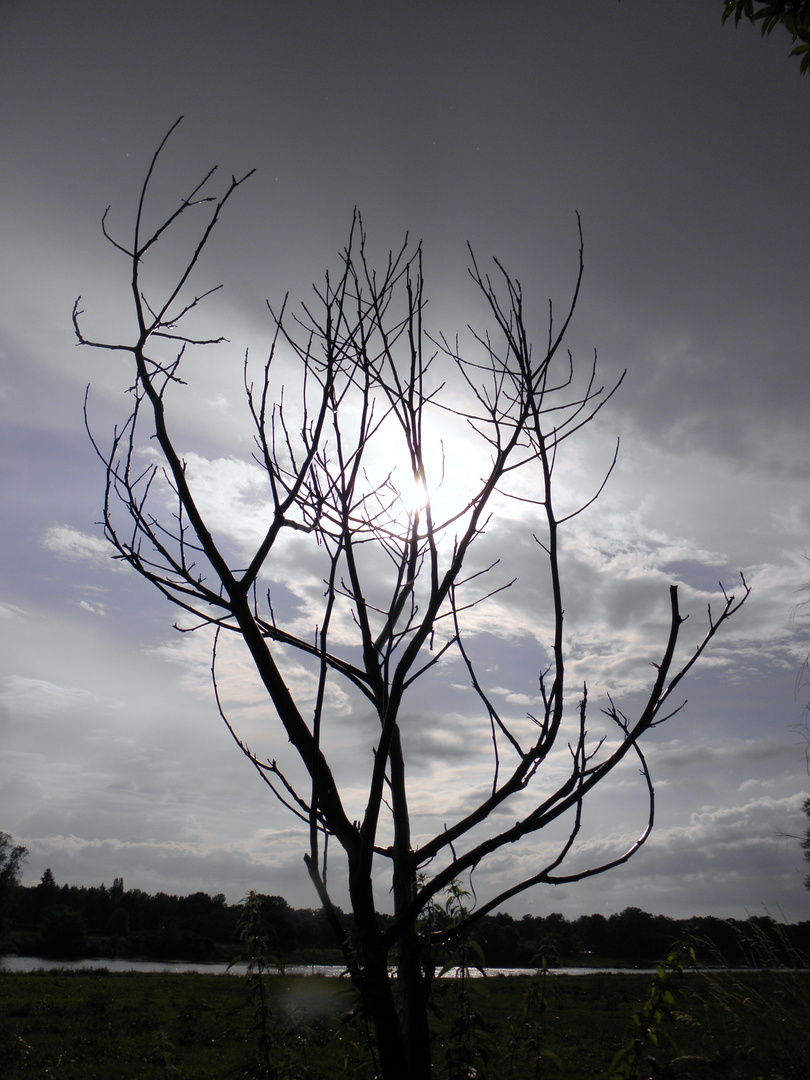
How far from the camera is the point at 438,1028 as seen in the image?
1570cm

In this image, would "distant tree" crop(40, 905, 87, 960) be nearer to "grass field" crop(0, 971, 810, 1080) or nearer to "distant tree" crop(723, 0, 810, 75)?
"grass field" crop(0, 971, 810, 1080)

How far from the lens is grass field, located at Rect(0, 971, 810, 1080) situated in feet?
10.9

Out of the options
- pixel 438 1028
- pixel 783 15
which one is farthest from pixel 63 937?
pixel 783 15

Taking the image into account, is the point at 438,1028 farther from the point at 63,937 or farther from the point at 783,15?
the point at 63,937

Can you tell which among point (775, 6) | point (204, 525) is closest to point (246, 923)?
point (204, 525)

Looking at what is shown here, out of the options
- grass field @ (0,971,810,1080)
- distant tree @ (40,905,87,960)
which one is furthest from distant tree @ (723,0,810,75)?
distant tree @ (40,905,87,960)

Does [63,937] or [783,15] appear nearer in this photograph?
[783,15]

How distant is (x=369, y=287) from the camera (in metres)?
2.03

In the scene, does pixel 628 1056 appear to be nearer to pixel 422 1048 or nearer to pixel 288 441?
pixel 422 1048

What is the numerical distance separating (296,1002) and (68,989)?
14810 mm

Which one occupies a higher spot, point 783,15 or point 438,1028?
point 783,15

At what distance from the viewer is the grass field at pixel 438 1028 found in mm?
3334

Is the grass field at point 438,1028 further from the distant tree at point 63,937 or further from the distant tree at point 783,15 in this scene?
the distant tree at point 63,937

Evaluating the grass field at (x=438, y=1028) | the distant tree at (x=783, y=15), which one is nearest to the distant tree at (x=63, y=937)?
the grass field at (x=438, y=1028)
